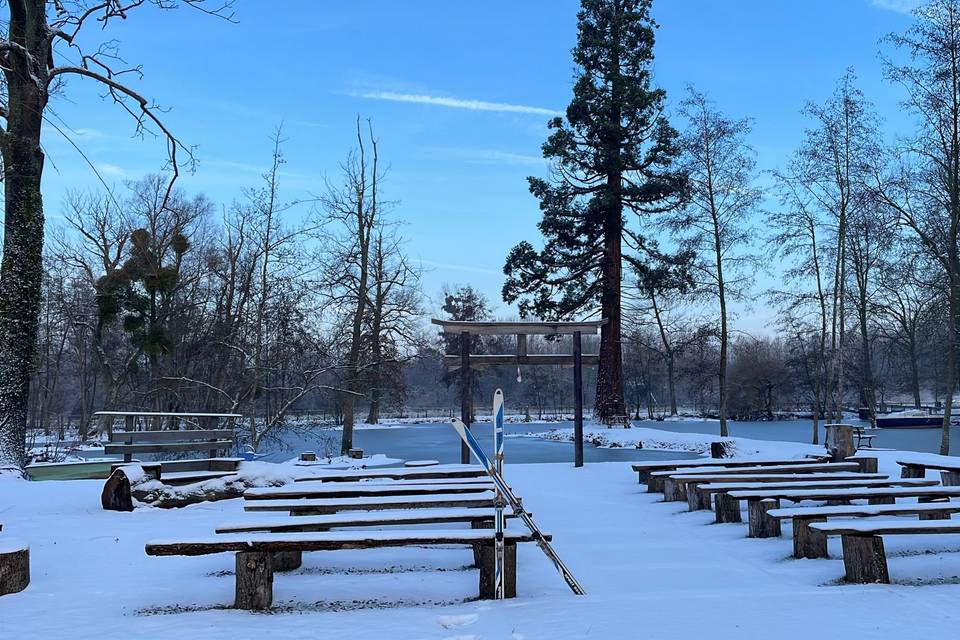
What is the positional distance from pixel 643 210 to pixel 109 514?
24.3 meters

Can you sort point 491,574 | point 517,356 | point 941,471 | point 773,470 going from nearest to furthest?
point 491,574
point 773,470
point 941,471
point 517,356

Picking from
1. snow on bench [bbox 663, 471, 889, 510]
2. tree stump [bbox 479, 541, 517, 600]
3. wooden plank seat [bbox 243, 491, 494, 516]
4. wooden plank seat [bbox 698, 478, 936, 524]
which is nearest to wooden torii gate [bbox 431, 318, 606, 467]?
snow on bench [bbox 663, 471, 889, 510]

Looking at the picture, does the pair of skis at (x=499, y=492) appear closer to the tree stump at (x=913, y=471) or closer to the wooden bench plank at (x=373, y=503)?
the wooden bench plank at (x=373, y=503)

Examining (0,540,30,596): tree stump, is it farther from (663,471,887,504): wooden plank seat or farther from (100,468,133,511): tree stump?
(663,471,887,504): wooden plank seat

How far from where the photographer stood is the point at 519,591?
5211 millimetres

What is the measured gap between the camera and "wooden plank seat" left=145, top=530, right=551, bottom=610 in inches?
186

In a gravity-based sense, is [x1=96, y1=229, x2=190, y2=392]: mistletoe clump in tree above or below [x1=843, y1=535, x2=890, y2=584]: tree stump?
above

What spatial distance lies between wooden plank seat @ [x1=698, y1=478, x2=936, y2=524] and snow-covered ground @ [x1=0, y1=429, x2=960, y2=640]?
1.06ft

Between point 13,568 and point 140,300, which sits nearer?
point 13,568

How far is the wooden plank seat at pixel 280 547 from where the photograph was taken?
471cm

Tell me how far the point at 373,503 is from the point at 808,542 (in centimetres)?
372

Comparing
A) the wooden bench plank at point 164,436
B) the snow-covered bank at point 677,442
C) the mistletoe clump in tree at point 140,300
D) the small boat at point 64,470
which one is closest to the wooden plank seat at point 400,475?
the wooden bench plank at point 164,436

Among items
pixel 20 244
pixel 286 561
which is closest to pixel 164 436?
pixel 20 244

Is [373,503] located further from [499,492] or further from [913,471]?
[913,471]
